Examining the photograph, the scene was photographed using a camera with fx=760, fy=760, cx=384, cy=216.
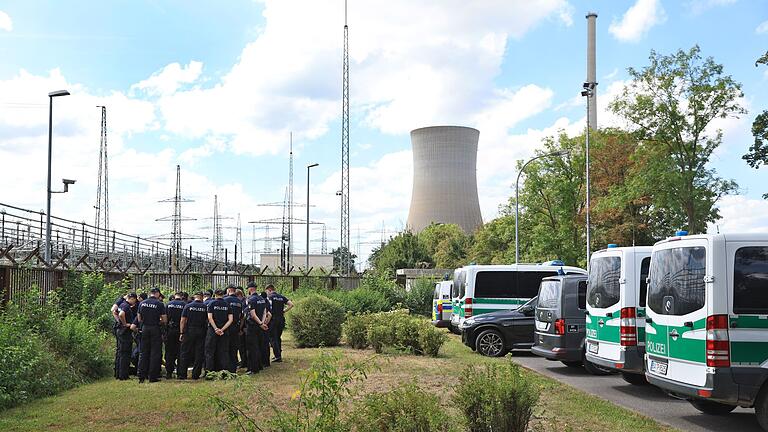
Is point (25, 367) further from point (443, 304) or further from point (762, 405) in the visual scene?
point (443, 304)

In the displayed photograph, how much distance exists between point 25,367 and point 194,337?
328 centimetres

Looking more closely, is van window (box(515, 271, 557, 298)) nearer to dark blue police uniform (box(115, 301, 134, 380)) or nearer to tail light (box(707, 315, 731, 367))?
dark blue police uniform (box(115, 301, 134, 380))

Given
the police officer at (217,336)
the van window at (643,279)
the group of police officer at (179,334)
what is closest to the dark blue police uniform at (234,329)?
the group of police officer at (179,334)

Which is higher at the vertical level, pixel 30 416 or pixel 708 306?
pixel 708 306

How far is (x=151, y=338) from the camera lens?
1427cm

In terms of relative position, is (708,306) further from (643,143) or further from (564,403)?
(643,143)

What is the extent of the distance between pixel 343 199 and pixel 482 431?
1385 inches

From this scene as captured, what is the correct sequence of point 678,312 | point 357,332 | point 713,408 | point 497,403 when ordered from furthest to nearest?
point 357,332
point 713,408
point 678,312
point 497,403

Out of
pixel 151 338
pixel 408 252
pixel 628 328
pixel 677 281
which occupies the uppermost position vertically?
pixel 408 252

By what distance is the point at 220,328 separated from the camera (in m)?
14.4

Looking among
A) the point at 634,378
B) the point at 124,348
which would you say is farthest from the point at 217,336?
the point at 634,378

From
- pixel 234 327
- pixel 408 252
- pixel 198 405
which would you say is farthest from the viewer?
pixel 408 252

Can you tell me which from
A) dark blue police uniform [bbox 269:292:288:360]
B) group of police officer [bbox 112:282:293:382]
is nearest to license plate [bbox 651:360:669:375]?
group of police officer [bbox 112:282:293:382]

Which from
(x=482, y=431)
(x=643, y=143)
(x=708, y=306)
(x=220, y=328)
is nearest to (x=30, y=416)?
(x=220, y=328)
